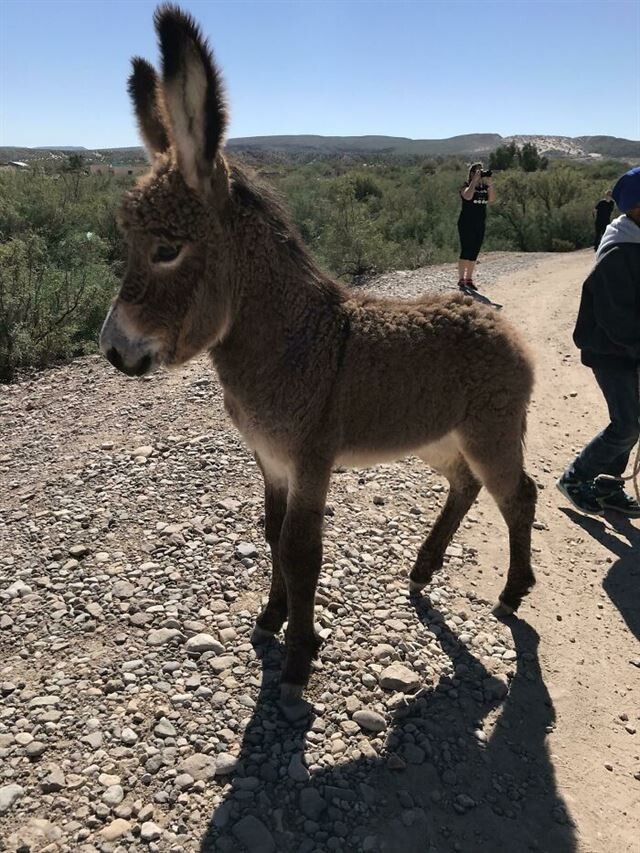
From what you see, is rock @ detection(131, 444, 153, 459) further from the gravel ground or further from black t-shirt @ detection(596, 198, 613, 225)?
black t-shirt @ detection(596, 198, 613, 225)

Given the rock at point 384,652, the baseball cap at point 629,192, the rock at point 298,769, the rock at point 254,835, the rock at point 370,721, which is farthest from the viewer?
the baseball cap at point 629,192

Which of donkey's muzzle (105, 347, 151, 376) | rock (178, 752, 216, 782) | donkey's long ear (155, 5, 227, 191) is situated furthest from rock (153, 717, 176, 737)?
donkey's long ear (155, 5, 227, 191)

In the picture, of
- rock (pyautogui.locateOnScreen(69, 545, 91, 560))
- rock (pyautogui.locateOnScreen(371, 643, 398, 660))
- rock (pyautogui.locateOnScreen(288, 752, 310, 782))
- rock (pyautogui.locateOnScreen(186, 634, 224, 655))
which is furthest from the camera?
rock (pyautogui.locateOnScreen(69, 545, 91, 560))

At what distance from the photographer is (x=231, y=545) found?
466cm

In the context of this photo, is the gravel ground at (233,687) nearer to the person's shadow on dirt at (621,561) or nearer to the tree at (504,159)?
the person's shadow on dirt at (621,561)

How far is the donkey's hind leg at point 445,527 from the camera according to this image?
A: 4.44 meters

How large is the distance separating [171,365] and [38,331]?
774 cm

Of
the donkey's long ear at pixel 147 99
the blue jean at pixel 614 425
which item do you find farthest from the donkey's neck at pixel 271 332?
the blue jean at pixel 614 425

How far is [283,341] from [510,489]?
1.85 m

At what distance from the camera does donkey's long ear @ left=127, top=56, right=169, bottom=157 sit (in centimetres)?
309

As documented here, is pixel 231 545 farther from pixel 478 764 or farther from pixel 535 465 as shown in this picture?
pixel 535 465

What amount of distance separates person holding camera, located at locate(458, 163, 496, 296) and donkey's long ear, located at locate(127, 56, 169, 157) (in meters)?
11.7

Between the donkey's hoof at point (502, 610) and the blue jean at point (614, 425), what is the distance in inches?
78.4

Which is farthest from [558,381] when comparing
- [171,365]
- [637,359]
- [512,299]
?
[171,365]
